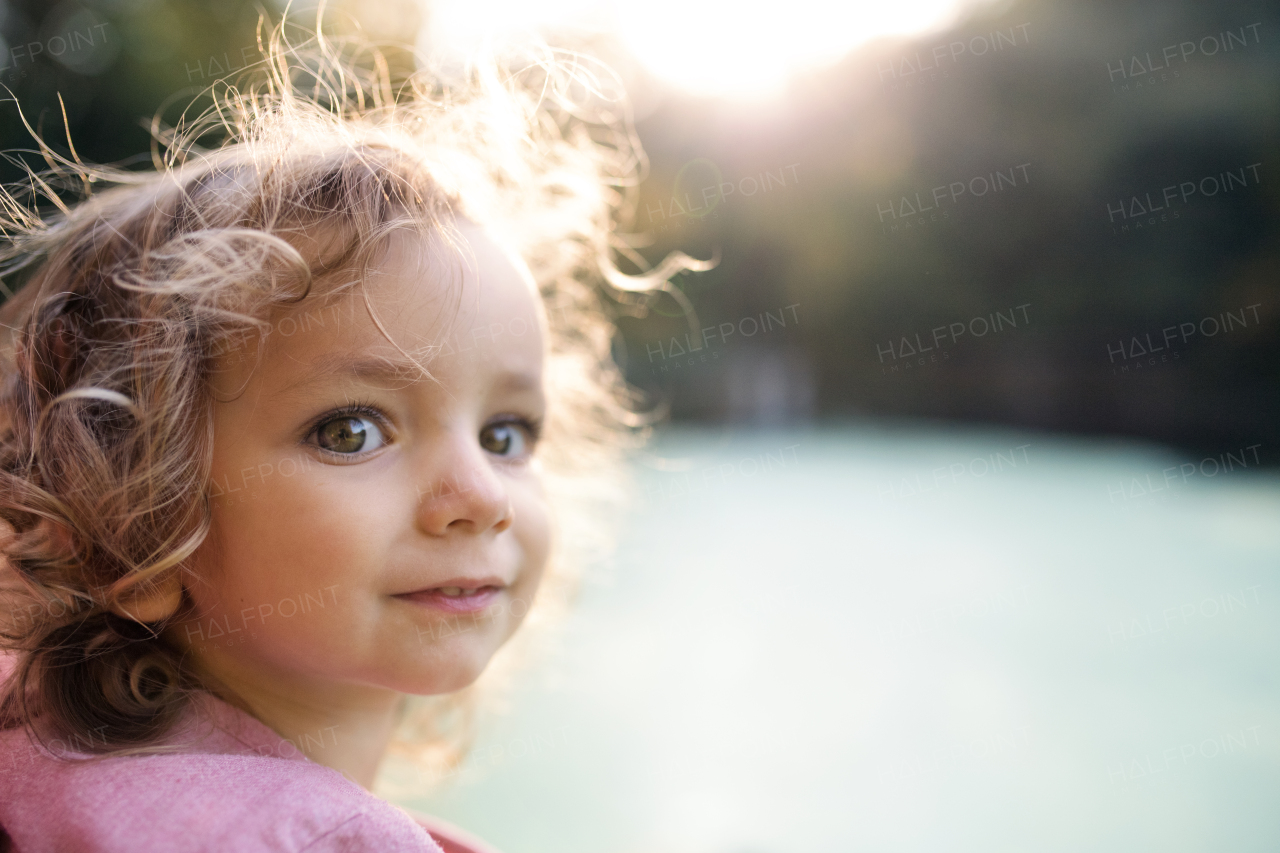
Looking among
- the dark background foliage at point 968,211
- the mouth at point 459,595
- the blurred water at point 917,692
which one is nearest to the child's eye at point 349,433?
the mouth at point 459,595

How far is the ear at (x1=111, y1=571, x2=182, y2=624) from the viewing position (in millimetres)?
615

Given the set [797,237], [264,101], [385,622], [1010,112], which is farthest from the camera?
[797,237]

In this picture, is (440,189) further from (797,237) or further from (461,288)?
(797,237)

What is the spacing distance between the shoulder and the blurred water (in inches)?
32.0

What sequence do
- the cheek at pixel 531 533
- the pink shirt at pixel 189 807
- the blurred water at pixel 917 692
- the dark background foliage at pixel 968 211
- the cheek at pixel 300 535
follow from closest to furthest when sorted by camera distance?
the pink shirt at pixel 189 807 < the cheek at pixel 300 535 < the cheek at pixel 531 533 < the blurred water at pixel 917 692 < the dark background foliage at pixel 968 211

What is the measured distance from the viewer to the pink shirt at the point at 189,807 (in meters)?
0.46

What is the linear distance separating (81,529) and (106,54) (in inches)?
212

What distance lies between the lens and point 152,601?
0.62 meters

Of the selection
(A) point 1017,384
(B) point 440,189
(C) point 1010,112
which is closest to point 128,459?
(B) point 440,189

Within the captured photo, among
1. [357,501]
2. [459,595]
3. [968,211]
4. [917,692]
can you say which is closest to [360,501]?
[357,501]

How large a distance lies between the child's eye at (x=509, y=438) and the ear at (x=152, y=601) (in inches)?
9.5

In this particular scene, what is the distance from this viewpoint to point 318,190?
25.8 inches

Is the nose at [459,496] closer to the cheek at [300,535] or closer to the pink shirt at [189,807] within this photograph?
the cheek at [300,535]

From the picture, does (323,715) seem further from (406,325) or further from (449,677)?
(406,325)
